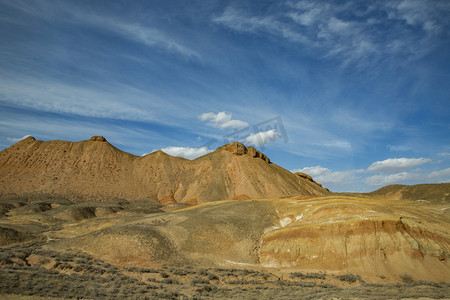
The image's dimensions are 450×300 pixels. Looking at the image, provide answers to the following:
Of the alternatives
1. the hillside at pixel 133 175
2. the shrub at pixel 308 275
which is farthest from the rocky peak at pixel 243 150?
the shrub at pixel 308 275

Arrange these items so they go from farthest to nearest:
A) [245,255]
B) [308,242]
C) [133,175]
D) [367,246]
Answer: [133,175] → [245,255] → [308,242] → [367,246]

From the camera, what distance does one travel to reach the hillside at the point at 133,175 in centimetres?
7319

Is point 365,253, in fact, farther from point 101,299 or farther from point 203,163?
point 203,163

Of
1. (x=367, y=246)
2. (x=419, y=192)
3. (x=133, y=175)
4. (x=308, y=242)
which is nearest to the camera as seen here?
(x=367, y=246)

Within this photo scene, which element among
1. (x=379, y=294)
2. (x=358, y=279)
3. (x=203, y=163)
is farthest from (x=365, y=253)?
(x=203, y=163)

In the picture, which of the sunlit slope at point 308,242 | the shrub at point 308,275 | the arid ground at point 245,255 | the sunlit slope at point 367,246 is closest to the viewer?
the arid ground at point 245,255

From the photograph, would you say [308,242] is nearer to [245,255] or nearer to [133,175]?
[245,255]

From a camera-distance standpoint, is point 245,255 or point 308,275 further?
point 245,255

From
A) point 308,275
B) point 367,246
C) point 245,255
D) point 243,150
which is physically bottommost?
point 308,275

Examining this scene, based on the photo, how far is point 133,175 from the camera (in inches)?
3349

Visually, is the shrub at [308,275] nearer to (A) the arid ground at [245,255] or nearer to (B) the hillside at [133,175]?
(A) the arid ground at [245,255]

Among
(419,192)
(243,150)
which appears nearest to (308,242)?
(243,150)

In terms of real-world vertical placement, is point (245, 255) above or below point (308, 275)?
above

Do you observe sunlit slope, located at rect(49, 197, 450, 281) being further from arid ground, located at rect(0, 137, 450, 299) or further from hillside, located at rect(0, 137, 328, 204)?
hillside, located at rect(0, 137, 328, 204)
